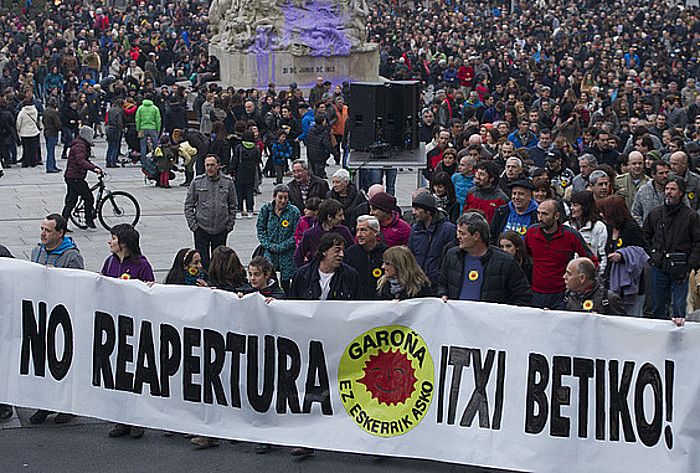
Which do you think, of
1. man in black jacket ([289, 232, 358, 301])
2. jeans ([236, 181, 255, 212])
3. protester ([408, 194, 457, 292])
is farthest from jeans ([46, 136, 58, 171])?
man in black jacket ([289, 232, 358, 301])

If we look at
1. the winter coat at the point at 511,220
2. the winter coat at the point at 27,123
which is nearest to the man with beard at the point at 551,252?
the winter coat at the point at 511,220

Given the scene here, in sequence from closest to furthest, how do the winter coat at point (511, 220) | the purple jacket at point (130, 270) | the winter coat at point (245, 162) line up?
the purple jacket at point (130, 270) → the winter coat at point (511, 220) → the winter coat at point (245, 162)

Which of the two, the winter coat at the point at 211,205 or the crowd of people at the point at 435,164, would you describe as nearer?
the crowd of people at the point at 435,164

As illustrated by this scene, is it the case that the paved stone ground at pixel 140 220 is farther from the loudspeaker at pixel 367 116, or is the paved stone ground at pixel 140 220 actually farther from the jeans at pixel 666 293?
the jeans at pixel 666 293

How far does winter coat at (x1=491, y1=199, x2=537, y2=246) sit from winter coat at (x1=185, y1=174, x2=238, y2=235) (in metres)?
3.10

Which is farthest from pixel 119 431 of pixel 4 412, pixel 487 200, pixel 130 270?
pixel 487 200

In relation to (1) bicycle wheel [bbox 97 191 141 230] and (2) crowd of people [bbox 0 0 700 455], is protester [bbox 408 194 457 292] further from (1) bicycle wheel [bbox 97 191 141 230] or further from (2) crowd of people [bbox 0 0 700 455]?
(1) bicycle wheel [bbox 97 191 141 230]

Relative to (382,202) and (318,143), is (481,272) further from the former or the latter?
(318,143)

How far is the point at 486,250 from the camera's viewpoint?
34.0 ft

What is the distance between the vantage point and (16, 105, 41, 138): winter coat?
25.9 metres

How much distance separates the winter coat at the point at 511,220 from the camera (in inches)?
488

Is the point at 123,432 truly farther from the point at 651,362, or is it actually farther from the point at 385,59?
the point at 385,59

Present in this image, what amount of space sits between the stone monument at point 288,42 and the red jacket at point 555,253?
22.8 meters

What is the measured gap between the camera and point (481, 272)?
10.3m
